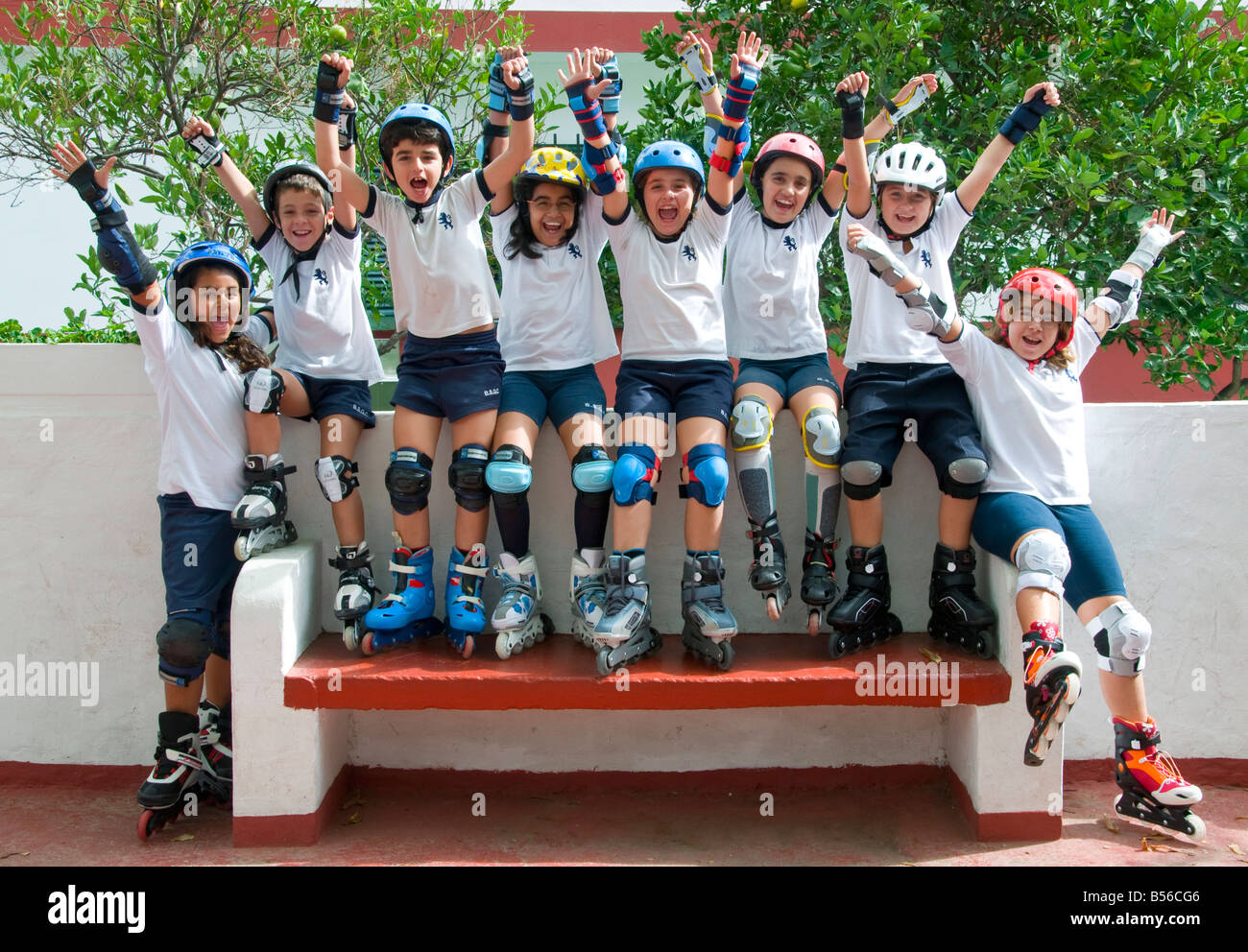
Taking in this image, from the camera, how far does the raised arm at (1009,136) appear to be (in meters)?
3.56

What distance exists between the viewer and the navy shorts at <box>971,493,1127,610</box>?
3.20m

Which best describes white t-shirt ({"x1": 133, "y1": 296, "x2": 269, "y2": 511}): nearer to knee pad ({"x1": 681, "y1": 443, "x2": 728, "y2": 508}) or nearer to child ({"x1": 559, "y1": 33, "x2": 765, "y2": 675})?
child ({"x1": 559, "y1": 33, "x2": 765, "y2": 675})

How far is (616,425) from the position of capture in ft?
11.8

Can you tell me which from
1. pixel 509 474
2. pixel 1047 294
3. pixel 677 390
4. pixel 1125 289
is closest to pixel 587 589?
pixel 509 474

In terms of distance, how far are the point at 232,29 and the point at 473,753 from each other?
11.7ft

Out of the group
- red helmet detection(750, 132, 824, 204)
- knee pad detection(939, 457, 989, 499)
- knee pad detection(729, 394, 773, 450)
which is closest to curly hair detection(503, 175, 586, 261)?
red helmet detection(750, 132, 824, 204)

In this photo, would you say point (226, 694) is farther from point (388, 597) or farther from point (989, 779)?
point (989, 779)

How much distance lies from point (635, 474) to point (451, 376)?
76 centimetres

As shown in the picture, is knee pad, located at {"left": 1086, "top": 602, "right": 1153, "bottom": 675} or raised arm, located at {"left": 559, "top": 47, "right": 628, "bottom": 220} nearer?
knee pad, located at {"left": 1086, "top": 602, "right": 1153, "bottom": 675}

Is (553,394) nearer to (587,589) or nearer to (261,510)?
(587,589)

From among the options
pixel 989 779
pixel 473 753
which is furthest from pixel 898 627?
pixel 473 753

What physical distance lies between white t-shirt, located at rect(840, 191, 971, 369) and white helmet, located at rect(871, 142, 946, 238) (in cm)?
7

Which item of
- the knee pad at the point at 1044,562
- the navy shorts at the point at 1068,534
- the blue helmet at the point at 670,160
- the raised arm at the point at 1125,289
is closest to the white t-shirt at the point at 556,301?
the blue helmet at the point at 670,160

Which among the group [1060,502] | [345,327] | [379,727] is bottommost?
[379,727]
